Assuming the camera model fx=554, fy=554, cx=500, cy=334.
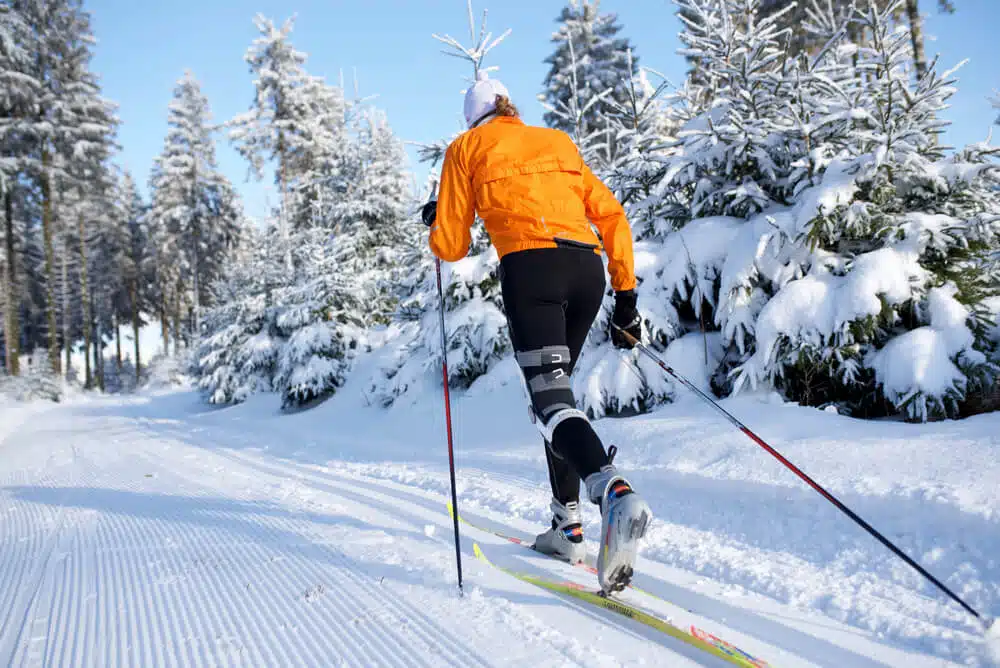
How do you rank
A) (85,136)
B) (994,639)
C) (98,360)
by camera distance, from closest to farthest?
(994,639) → (85,136) → (98,360)

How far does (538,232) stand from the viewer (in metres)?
2.25

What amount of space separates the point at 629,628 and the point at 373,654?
2.72 ft

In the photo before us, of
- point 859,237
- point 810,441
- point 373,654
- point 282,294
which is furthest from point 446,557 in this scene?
point 282,294

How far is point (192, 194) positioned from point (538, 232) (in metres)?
31.2

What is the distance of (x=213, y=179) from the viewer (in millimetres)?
28703

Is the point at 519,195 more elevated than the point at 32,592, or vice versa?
the point at 519,195

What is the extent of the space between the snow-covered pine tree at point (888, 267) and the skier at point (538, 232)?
2.57m

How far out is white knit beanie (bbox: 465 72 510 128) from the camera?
8.21 ft

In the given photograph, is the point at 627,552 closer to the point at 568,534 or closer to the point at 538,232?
the point at 568,534

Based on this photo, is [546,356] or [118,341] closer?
[546,356]

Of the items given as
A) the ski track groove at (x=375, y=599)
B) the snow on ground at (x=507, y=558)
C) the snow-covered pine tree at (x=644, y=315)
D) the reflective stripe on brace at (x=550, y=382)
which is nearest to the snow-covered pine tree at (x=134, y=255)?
the snow on ground at (x=507, y=558)

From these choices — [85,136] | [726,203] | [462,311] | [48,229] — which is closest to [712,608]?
[726,203]

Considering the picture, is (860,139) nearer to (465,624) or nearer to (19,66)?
(465,624)

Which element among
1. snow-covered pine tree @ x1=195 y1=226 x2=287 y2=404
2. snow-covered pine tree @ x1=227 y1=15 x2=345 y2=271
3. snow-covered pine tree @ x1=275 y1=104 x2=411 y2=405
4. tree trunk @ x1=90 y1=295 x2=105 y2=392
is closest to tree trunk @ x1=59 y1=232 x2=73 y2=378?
tree trunk @ x1=90 y1=295 x2=105 y2=392
